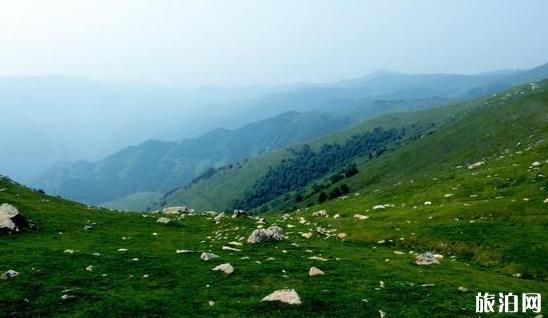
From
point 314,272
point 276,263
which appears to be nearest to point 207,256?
point 276,263

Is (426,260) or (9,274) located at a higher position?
Result: (9,274)

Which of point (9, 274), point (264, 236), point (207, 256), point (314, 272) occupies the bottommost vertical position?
point (264, 236)

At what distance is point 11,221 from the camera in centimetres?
4066

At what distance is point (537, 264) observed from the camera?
34688 mm

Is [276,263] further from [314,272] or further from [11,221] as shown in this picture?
[11,221]

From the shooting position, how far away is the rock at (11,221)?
3984 centimetres

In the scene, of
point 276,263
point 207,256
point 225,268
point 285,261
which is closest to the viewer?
point 225,268

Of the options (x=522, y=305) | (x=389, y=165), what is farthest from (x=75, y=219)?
(x=389, y=165)

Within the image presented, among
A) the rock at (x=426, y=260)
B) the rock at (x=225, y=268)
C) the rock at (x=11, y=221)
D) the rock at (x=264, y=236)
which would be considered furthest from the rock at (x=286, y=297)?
the rock at (x=11, y=221)

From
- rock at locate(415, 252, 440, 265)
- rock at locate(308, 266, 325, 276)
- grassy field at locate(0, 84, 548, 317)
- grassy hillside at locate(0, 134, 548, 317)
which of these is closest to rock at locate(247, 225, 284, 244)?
grassy hillside at locate(0, 134, 548, 317)

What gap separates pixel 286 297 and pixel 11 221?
86.8ft

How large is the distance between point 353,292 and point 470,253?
642 inches

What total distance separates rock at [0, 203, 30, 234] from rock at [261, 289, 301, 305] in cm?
2491

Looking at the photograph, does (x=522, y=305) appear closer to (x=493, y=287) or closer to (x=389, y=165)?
(x=493, y=287)
